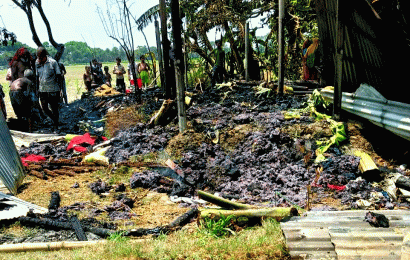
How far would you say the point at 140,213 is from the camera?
4.49 m

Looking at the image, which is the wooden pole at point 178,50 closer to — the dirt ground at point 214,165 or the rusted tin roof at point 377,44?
the dirt ground at point 214,165

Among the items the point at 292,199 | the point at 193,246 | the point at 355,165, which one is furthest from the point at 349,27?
the point at 193,246

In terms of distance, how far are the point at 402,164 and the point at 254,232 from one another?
287cm

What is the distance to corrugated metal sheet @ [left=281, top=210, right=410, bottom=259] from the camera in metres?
2.65

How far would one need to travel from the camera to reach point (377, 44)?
223 inches

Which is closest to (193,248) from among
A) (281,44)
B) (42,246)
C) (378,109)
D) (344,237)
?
(344,237)

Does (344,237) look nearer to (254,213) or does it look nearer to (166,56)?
(254,213)

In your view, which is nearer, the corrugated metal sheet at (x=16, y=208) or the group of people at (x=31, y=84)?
the corrugated metal sheet at (x=16, y=208)

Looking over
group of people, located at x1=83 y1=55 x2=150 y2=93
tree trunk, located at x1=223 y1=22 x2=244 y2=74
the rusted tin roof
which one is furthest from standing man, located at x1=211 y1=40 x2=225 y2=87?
the rusted tin roof

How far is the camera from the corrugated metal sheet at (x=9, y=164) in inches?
194

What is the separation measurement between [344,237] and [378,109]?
303 centimetres

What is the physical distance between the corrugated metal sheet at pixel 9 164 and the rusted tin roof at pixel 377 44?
17.3ft

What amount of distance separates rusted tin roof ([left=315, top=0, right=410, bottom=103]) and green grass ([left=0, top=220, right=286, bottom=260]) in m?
3.61

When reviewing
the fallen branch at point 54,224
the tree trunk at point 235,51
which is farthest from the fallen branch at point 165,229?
the tree trunk at point 235,51
